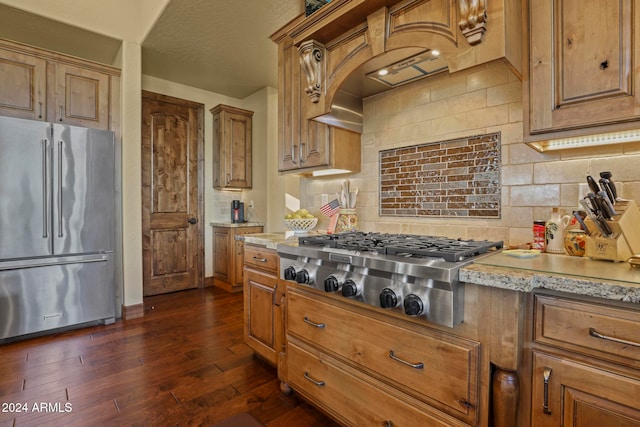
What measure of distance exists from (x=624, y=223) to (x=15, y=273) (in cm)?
404

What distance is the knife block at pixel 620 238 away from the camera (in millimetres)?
1104

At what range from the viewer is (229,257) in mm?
4348

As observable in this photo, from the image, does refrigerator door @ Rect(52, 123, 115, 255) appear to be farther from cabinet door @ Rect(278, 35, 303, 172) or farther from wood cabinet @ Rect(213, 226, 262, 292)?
cabinet door @ Rect(278, 35, 303, 172)

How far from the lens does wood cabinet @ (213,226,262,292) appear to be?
4.29 metres

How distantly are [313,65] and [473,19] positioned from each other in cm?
101

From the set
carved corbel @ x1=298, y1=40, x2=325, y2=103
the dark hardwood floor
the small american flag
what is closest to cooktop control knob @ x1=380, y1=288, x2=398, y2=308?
the dark hardwood floor

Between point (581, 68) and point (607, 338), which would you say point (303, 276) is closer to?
point (607, 338)

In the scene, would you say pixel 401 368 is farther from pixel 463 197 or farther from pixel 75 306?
pixel 75 306

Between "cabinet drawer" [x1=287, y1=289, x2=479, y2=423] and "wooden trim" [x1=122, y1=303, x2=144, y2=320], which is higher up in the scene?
"cabinet drawer" [x1=287, y1=289, x2=479, y2=423]

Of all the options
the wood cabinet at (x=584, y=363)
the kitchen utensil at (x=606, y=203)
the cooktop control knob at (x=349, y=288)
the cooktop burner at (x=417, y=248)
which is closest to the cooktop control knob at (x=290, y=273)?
the cooktop burner at (x=417, y=248)

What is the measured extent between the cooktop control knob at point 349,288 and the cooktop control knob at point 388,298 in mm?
145

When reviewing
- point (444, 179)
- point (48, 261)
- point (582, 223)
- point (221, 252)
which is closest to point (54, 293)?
point (48, 261)

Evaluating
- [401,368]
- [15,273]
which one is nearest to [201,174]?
[15,273]

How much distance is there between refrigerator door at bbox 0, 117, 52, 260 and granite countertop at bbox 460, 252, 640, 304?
3.41m
